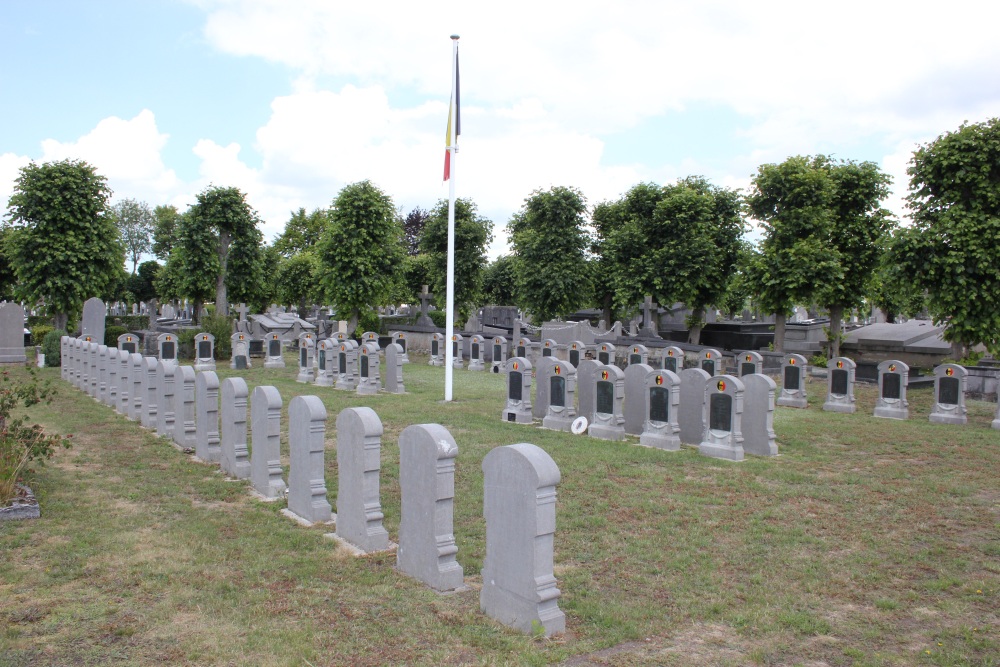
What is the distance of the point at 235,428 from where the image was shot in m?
9.02

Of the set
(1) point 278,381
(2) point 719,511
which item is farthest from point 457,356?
(2) point 719,511

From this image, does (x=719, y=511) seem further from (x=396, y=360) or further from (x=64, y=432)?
(x=396, y=360)

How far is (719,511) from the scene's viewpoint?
780 cm

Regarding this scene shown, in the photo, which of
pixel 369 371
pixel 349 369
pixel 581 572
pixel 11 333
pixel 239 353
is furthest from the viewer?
pixel 11 333

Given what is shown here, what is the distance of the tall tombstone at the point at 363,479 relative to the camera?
6.29 m

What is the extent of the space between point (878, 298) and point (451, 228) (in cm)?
1760

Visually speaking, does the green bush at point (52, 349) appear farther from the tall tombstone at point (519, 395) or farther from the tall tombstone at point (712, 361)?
the tall tombstone at point (712, 361)

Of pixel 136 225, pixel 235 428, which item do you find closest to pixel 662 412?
pixel 235 428

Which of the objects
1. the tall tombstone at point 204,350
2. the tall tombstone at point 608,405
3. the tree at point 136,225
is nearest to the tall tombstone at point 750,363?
the tall tombstone at point 608,405

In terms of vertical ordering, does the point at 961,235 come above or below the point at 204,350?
above

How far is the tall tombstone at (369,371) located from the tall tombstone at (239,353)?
7362 mm

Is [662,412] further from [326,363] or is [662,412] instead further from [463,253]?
[463,253]

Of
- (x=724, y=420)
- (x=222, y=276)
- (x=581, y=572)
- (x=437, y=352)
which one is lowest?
(x=581, y=572)

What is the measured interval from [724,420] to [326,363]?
12.5 meters
